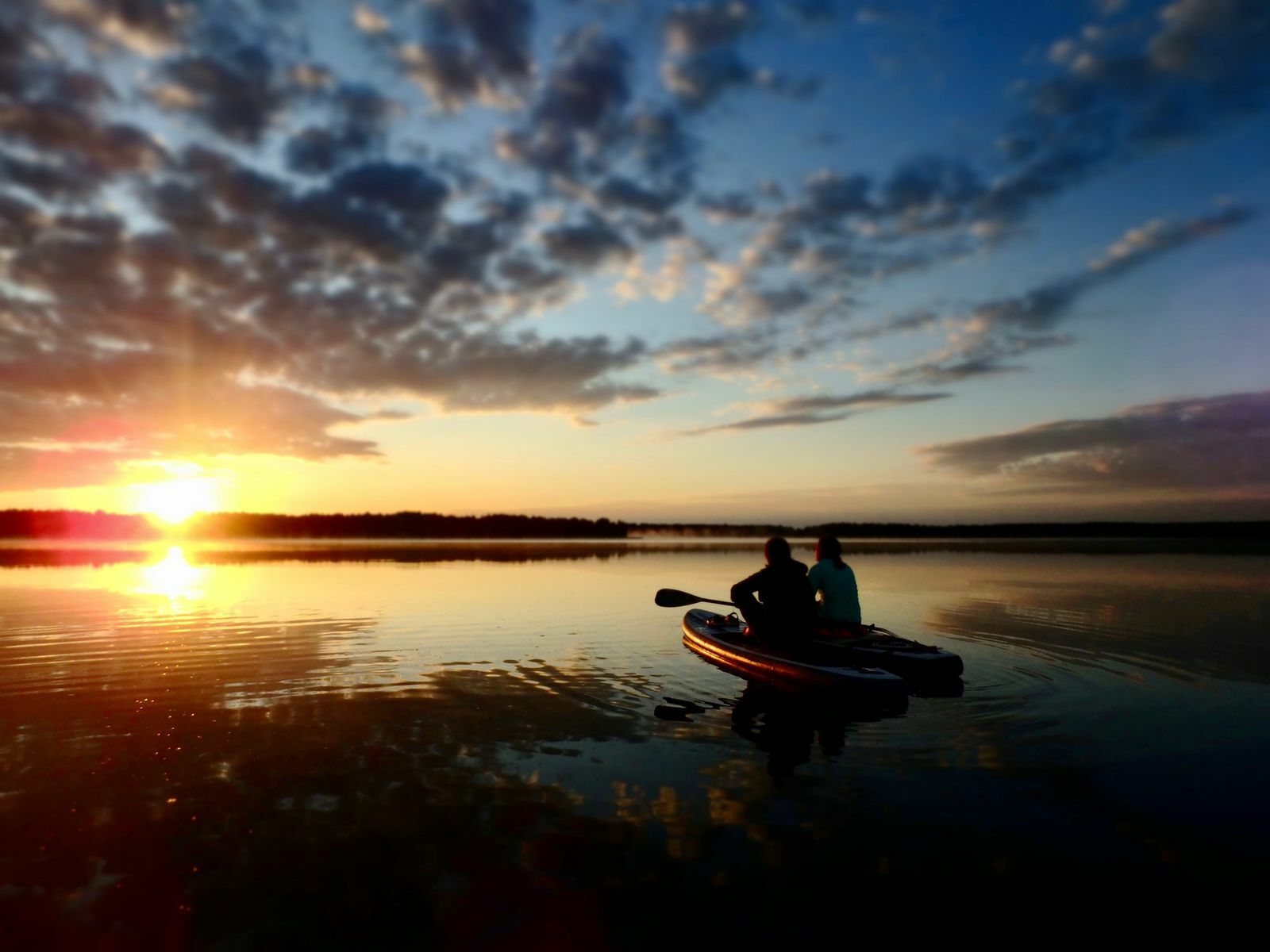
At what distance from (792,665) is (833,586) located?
277 centimetres

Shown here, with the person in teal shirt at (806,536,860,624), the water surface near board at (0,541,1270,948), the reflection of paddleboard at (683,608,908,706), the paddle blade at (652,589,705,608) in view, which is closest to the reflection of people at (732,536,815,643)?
the reflection of paddleboard at (683,608,908,706)

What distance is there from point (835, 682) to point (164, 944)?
9.51 meters

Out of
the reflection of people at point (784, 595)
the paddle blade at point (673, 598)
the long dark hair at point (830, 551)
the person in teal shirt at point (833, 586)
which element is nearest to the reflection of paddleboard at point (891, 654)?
the person in teal shirt at point (833, 586)

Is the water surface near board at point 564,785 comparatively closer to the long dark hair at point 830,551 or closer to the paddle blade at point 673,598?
the paddle blade at point 673,598

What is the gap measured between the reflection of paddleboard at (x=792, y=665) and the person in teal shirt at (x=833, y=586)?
5.65 feet

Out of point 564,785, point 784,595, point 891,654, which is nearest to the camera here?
point 564,785

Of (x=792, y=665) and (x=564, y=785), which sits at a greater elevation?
(x=792, y=665)

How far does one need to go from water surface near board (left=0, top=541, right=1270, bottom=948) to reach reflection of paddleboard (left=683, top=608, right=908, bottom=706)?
17.1 inches

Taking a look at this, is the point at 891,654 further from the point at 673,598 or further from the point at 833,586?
the point at 673,598

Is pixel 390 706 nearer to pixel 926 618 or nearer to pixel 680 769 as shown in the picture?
pixel 680 769

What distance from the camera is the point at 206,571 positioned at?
40.4 meters

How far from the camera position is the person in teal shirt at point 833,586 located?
15523mm

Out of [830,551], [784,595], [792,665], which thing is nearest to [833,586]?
[830,551]

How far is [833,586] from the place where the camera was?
51.0 feet
